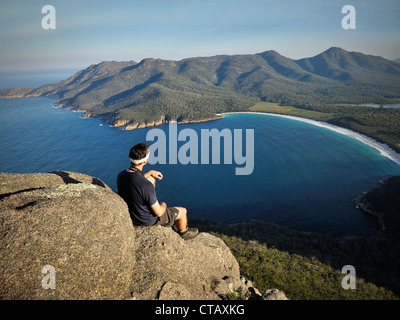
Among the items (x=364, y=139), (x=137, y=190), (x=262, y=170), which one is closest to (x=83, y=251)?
(x=137, y=190)

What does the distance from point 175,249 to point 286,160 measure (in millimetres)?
91739

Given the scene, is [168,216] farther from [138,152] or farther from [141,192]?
[138,152]

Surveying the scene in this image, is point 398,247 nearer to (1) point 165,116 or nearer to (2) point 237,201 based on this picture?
(2) point 237,201

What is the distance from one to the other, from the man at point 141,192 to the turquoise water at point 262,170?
4763 centimetres

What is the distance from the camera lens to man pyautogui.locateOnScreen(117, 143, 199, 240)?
688cm

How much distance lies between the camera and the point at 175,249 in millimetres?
9906

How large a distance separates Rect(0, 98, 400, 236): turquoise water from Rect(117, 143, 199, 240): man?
47.6 metres

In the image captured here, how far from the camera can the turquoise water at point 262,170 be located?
56062 millimetres

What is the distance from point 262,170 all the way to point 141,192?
81.9m

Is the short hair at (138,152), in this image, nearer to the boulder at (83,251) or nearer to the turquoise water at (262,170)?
the boulder at (83,251)

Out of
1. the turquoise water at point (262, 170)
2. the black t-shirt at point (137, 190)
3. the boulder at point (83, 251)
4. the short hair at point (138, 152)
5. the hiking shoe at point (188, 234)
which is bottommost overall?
the turquoise water at point (262, 170)

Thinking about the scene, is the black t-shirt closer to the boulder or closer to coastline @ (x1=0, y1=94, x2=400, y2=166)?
the boulder

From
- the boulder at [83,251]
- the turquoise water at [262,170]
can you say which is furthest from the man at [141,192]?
the turquoise water at [262,170]

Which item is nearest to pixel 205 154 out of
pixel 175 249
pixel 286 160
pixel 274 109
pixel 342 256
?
pixel 286 160
